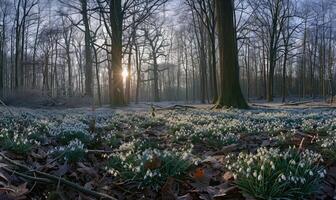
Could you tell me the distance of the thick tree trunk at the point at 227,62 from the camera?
14602mm

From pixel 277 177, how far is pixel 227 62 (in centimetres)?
1234

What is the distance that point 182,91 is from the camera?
93688 mm

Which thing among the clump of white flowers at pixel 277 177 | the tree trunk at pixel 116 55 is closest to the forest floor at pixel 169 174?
the clump of white flowers at pixel 277 177

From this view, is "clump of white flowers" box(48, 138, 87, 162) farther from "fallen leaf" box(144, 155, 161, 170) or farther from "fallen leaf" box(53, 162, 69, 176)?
"fallen leaf" box(144, 155, 161, 170)

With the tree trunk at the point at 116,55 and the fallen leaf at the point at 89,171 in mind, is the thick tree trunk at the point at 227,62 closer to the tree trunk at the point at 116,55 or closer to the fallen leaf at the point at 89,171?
the tree trunk at the point at 116,55

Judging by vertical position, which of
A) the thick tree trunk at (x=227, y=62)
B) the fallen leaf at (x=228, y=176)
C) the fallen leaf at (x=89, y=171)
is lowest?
the fallen leaf at (x=89, y=171)

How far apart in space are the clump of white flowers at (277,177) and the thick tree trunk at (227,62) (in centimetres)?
1161

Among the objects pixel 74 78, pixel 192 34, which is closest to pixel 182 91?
pixel 74 78

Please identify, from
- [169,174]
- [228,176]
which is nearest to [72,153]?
[169,174]

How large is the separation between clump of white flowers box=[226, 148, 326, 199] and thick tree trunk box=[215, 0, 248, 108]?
11.6 meters

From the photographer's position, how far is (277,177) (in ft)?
9.09

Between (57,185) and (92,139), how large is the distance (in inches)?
93.3

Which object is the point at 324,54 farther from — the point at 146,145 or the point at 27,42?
the point at 146,145

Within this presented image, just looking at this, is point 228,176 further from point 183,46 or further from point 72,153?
point 183,46
